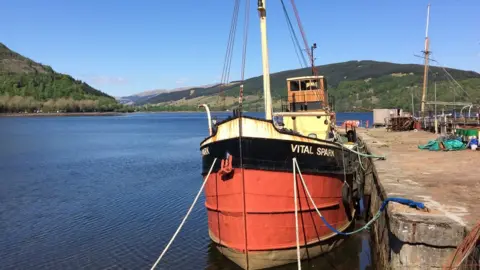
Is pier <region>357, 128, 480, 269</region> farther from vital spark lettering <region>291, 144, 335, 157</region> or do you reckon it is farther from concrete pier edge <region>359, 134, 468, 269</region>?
vital spark lettering <region>291, 144, 335, 157</region>

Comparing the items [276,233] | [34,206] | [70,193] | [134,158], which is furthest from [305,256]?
[134,158]

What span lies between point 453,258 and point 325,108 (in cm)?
1092

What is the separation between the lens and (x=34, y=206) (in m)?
22.6

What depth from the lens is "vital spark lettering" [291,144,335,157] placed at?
1206 centimetres

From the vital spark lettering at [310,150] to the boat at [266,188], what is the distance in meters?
0.03

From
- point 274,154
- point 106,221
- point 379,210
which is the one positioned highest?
point 274,154

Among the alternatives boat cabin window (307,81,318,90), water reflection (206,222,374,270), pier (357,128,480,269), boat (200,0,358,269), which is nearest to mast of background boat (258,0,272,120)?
boat (200,0,358,269)

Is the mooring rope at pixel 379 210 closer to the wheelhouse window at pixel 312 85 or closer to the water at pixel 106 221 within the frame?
the water at pixel 106 221

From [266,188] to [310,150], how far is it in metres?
1.84

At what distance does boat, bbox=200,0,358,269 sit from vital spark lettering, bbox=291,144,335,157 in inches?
1.2

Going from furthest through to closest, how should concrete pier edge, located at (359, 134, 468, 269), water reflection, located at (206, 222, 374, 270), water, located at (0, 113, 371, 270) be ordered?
water, located at (0, 113, 371, 270)
water reflection, located at (206, 222, 374, 270)
concrete pier edge, located at (359, 134, 468, 269)

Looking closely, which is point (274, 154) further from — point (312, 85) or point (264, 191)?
point (312, 85)

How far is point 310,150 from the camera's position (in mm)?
12422

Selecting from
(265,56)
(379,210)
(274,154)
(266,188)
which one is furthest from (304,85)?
(379,210)
